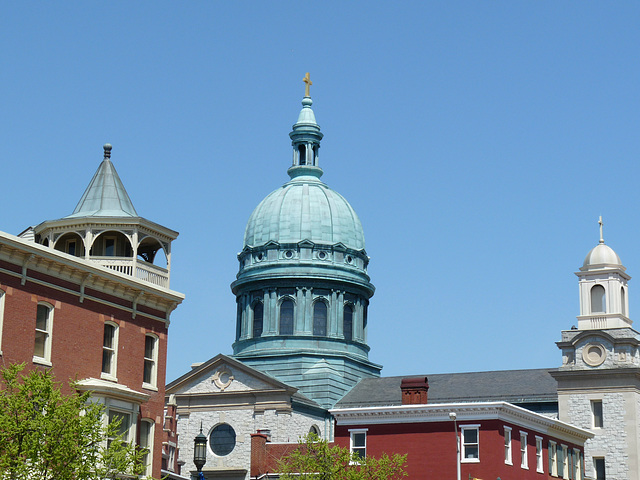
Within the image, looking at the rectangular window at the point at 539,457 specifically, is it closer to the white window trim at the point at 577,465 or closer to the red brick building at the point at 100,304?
the white window trim at the point at 577,465

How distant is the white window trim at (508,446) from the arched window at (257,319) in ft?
104

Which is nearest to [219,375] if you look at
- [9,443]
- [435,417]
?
[435,417]

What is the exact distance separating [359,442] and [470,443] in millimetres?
5856

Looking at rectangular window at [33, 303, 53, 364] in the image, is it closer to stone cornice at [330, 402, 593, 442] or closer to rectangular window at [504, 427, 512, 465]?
stone cornice at [330, 402, 593, 442]

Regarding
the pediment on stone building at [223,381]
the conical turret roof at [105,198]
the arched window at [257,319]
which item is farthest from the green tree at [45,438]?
the arched window at [257,319]

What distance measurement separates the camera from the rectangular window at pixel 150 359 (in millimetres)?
48188

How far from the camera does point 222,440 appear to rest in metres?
78.9

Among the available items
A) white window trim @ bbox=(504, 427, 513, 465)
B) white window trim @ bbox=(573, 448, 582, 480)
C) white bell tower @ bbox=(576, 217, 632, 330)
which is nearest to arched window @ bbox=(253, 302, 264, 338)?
white bell tower @ bbox=(576, 217, 632, 330)

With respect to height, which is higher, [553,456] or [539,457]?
[553,456]

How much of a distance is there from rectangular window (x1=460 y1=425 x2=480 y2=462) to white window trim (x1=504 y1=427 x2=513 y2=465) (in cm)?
170

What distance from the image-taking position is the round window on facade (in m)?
78.3

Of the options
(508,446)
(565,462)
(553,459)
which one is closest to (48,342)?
(508,446)

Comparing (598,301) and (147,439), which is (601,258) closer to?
(598,301)

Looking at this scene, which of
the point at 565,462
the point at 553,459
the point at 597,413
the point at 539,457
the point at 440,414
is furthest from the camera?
the point at 597,413
